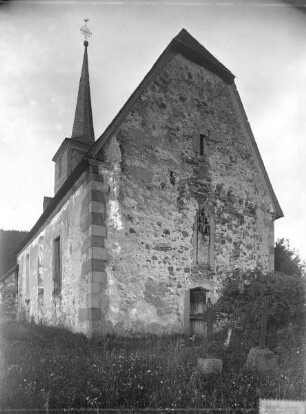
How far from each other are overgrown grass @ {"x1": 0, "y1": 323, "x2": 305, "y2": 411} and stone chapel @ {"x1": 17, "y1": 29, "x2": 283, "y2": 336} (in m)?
2.38

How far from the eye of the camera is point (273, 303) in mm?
9289

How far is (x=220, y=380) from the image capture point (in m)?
6.18

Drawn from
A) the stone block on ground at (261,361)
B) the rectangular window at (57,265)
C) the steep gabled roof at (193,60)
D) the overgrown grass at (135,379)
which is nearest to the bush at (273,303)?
the overgrown grass at (135,379)

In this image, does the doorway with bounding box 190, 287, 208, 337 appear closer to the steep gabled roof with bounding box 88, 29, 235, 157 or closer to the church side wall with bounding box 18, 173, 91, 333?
the church side wall with bounding box 18, 173, 91, 333

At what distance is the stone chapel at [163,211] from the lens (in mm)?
10492

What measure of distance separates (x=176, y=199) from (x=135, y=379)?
22.3 feet

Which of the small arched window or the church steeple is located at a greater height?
the church steeple

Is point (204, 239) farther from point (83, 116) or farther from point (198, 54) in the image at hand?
point (83, 116)

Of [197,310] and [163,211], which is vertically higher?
[163,211]

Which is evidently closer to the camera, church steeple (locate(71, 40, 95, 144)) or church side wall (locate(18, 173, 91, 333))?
church side wall (locate(18, 173, 91, 333))

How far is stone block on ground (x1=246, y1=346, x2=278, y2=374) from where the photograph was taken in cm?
696

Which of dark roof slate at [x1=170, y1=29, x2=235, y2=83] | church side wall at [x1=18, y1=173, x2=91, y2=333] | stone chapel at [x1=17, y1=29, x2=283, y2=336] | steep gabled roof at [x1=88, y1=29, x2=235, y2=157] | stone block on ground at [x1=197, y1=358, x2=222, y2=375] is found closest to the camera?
stone block on ground at [x1=197, y1=358, x2=222, y2=375]

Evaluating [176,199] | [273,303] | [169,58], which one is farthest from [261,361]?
[169,58]

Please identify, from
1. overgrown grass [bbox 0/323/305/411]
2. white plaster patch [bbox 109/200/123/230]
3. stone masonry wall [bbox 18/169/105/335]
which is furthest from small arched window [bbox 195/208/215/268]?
overgrown grass [bbox 0/323/305/411]
